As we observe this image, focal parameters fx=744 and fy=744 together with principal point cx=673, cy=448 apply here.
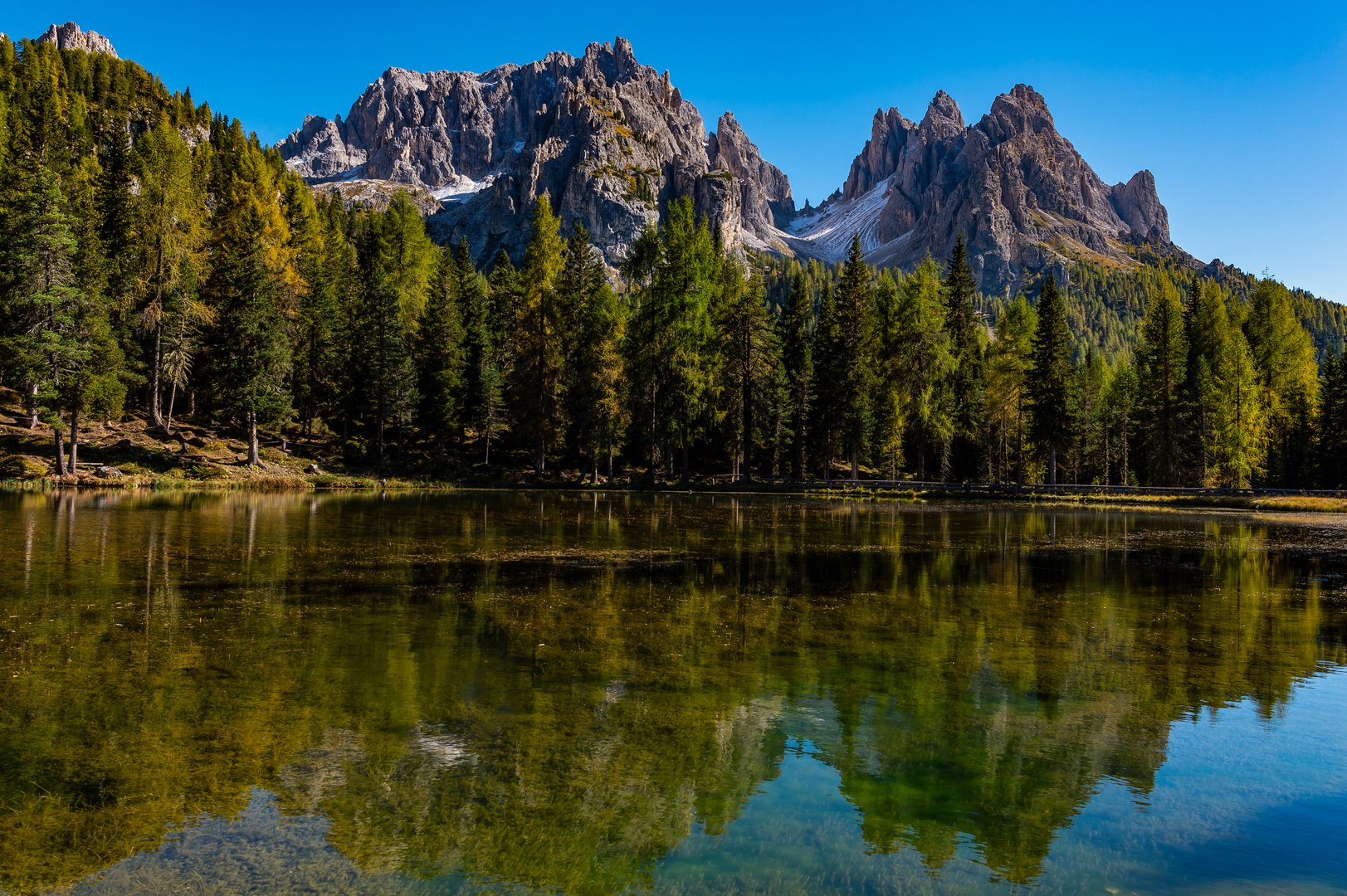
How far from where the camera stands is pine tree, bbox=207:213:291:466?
49094 millimetres

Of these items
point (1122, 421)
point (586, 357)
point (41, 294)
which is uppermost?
point (41, 294)

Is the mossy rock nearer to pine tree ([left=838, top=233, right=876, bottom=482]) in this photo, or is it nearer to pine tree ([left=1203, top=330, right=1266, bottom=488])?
pine tree ([left=838, top=233, right=876, bottom=482])

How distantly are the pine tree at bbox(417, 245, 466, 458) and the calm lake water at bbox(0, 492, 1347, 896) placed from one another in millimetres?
46725

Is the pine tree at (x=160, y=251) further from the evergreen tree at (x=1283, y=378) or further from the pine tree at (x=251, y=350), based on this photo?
the evergreen tree at (x=1283, y=378)

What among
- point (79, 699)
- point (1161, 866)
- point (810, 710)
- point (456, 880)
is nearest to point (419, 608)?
point (79, 699)

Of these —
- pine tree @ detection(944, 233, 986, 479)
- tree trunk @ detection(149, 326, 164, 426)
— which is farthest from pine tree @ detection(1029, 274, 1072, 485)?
tree trunk @ detection(149, 326, 164, 426)

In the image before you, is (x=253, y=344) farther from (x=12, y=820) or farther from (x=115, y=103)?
(x=115, y=103)

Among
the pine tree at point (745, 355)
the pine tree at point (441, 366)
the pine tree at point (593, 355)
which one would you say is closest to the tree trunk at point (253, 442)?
the pine tree at point (441, 366)

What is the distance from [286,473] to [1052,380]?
5551 centimetres

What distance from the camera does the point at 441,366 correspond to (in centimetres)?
6512

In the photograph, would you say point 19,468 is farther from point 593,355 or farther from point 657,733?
point 657,733

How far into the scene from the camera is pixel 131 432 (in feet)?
166

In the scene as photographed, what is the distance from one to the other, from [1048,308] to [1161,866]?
58.2 metres

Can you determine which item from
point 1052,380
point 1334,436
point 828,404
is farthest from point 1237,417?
point 828,404
